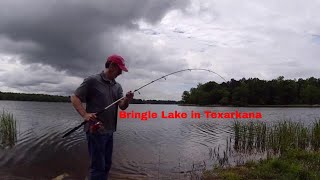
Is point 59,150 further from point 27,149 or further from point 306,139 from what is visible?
point 306,139

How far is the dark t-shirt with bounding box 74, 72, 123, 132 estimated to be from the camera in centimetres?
473

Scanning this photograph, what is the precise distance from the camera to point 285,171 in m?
8.05

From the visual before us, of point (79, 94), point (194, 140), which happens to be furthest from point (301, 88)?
point (79, 94)

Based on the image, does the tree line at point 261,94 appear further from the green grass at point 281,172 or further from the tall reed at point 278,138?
the green grass at point 281,172

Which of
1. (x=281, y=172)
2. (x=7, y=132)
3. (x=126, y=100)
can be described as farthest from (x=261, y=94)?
(x=126, y=100)

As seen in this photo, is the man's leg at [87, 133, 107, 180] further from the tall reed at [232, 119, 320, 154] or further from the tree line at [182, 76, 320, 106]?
the tree line at [182, 76, 320, 106]

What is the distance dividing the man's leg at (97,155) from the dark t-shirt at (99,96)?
0.53 ft

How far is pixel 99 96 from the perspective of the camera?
486 cm

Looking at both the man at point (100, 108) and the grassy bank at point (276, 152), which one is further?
A: the grassy bank at point (276, 152)

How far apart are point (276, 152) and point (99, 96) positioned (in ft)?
32.7

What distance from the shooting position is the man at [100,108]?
4691 millimetres

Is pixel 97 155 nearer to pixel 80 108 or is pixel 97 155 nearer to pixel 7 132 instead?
pixel 80 108

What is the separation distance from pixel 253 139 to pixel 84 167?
8036 millimetres

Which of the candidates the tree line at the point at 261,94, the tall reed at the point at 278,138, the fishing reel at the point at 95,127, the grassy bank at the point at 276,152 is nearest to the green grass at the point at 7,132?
the grassy bank at the point at 276,152
